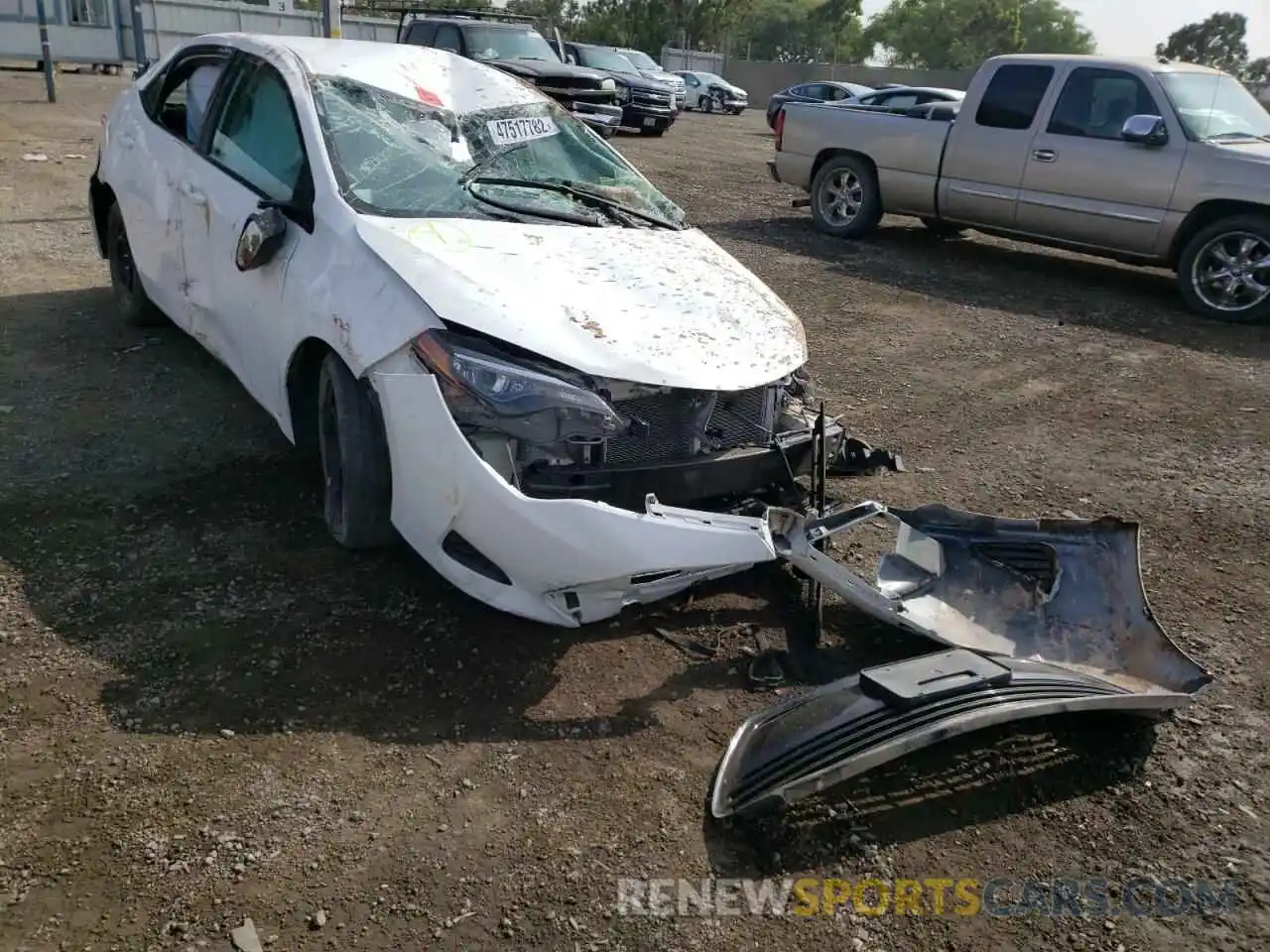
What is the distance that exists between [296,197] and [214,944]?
2.71 m

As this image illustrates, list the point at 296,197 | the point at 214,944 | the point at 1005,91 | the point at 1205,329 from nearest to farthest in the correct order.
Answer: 1. the point at 214,944
2. the point at 296,197
3. the point at 1205,329
4. the point at 1005,91

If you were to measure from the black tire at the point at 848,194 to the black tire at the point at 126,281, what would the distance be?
7.13m

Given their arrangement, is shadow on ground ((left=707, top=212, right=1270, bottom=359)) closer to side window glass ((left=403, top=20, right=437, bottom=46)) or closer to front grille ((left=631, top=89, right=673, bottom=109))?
side window glass ((left=403, top=20, right=437, bottom=46))

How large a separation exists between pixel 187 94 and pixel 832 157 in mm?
7300

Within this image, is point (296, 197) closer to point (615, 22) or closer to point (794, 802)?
point (794, 802)

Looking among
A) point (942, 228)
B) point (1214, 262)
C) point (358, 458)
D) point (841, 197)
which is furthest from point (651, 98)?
point (358, 458)

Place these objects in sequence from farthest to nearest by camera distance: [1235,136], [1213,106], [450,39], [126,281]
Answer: [450,39]
[1213,106]
[1235,136]
[126,281]

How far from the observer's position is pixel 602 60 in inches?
880

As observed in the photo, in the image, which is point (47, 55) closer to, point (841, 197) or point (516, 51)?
point (516, 51)

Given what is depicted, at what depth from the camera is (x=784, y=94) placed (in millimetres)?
28641

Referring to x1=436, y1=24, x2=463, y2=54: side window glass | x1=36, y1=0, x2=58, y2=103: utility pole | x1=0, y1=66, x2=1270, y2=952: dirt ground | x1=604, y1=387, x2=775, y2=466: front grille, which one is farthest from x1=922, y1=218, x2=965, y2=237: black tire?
x1=36, y1=0, x2=58, y2=103: utility pole

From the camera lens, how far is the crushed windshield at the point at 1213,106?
838 centimetres

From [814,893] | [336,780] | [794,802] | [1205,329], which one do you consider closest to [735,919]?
[814,893]

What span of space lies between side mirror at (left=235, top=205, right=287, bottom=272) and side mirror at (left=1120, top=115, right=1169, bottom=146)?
7272 mm
